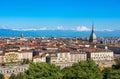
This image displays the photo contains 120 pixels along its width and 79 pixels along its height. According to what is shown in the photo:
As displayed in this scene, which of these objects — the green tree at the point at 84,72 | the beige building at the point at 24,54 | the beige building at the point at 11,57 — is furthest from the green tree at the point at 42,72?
the beige building at the point at 24,54

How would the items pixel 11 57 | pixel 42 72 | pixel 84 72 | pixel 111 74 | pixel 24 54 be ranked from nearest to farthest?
pixel 84 72 → pixel 111 74 → pixel 42 72 → pixel 11 57 → pixel 24 54

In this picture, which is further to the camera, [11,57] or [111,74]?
[11,57]

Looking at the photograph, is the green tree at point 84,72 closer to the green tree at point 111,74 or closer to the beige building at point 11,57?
the green tree at point 111,74

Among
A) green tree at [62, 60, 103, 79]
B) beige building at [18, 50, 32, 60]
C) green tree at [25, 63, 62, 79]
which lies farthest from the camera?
beige building at [18, 50, 32, 60]

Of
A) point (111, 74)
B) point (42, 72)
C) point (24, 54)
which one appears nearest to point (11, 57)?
point (24, 54)

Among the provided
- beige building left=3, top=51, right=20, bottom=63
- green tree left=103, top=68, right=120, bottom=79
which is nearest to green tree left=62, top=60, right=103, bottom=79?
green tree left=103, top=68, right=120, bottom=79

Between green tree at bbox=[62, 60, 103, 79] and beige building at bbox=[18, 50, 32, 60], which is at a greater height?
green tree at bbox=[62, 60, 103, 79]

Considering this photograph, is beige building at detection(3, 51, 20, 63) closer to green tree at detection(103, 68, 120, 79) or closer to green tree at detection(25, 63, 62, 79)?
green tree at detection(25, 63, 62, 79)

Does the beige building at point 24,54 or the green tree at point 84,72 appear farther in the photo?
the beige building at point 24,54

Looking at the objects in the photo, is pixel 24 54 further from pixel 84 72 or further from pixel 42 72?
pixel 84 72
